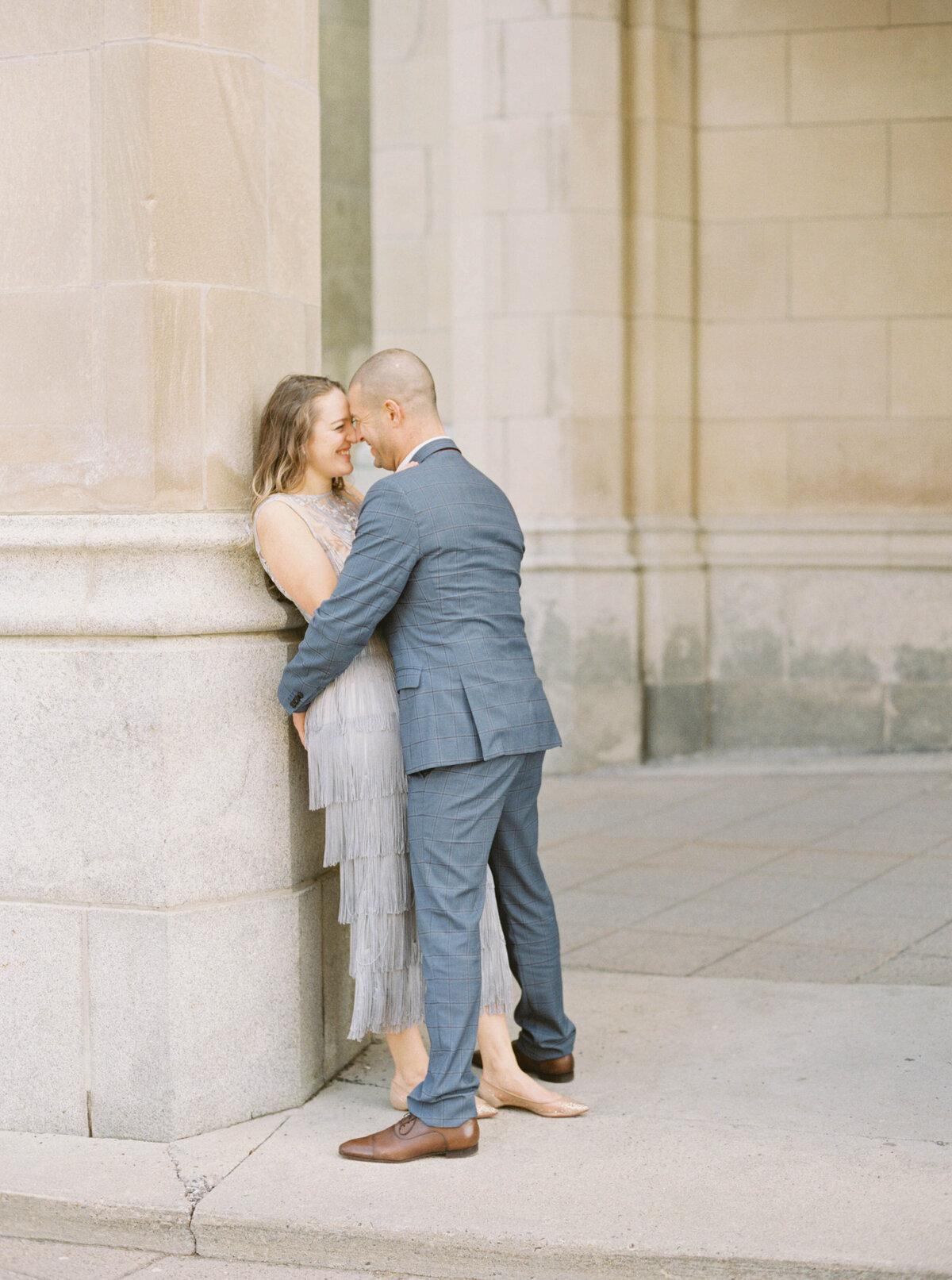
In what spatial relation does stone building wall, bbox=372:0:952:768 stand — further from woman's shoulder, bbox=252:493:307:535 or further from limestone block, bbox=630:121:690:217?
woman's shoulder, bbox=252:493:307:535

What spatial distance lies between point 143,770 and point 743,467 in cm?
658

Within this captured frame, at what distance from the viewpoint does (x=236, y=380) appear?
14.0 ft

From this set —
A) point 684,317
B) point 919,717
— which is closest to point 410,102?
point 684,317

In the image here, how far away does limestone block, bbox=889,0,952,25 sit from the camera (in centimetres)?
964

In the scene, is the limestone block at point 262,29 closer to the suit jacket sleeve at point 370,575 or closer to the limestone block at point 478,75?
the suit jacket sleeve at point 370,575

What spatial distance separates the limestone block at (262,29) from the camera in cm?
418

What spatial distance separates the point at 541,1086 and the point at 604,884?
2.45 metres

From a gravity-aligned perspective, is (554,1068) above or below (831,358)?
below

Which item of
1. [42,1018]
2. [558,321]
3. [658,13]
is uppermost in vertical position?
[658,13]

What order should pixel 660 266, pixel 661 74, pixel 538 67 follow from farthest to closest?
pixel 660 266, pixel 661 74, pixel 538 67

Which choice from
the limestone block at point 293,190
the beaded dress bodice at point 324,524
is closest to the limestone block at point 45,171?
the limestone block at point 293,190

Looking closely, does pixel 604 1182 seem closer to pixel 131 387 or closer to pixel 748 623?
pixel 131 387

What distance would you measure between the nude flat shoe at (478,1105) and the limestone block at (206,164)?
2.16 meters

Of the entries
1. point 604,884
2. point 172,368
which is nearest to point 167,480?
point 172,368
